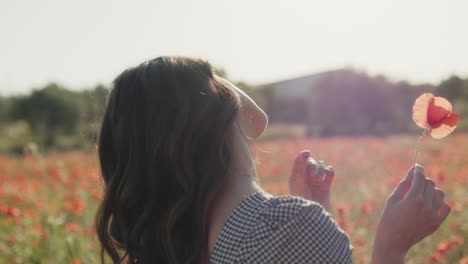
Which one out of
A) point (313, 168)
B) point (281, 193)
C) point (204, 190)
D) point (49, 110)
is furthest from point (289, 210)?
point (49, 110)

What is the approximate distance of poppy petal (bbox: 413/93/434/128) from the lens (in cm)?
117

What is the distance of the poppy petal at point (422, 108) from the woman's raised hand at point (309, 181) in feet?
0.76

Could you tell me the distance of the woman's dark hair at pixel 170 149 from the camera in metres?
1.13

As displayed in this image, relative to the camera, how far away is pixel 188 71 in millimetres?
1162

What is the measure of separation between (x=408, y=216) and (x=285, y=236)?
226 millimetres

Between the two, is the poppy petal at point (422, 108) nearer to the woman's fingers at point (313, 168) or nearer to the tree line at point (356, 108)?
the woman's fingers at point (313, 168)

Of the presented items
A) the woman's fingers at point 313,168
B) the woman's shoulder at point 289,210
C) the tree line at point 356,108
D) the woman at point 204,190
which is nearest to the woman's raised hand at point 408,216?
the woman at point 204,190

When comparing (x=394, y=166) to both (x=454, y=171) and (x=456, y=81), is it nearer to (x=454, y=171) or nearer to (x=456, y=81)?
(x=454, y=171)

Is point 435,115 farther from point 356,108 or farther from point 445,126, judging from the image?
point 356,108

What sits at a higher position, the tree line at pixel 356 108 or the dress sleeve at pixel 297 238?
the dress sleeve at pixel 297 238

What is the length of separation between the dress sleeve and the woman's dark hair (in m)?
0.14

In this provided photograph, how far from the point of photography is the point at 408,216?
1028 mm

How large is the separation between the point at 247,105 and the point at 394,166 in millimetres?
4496

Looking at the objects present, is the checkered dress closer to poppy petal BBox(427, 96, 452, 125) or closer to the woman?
the woman
